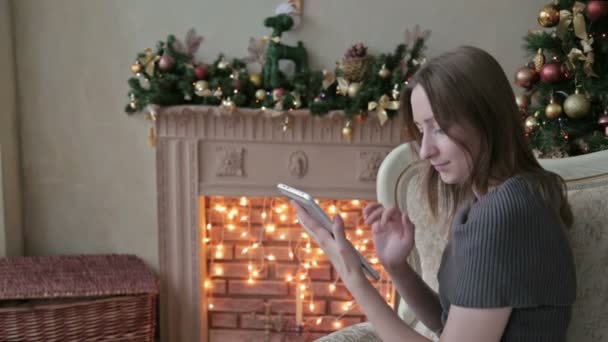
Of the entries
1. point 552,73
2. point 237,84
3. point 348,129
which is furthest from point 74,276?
point 552,73

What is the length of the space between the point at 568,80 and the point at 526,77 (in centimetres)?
12

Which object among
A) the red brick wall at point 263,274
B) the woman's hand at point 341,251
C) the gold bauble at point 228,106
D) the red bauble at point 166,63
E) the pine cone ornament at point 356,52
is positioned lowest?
the red brick wall at point 263,274

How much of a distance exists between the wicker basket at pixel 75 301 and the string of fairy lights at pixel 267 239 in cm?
33

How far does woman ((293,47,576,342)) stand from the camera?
864mm

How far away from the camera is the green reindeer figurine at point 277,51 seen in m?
2.02

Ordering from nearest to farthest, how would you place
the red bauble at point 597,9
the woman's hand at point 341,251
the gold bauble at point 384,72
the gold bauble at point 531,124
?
the woman's hand at point 341,251
the red bauble at point 597,9
the gold bauble at point 531,124
the gold bauble at point 384,72

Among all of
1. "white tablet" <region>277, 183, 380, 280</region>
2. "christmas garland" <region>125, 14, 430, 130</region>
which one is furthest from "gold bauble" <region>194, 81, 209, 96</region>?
"white tablet" <region>277, 183, 380, 280</region>

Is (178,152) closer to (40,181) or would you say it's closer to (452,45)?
(40,181)

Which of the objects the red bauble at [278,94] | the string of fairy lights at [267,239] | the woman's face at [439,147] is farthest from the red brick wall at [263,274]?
the woman's face at [439,147]

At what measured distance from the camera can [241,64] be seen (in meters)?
2.10

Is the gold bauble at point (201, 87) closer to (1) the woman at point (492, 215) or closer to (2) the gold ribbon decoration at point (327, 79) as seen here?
(2) the gold ribbon decoration at point (327, 79)

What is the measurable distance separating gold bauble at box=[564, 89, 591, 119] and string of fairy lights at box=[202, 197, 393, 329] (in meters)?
0.98

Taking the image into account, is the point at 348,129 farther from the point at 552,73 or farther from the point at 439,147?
the point at 439,147

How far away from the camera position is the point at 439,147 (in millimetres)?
943
